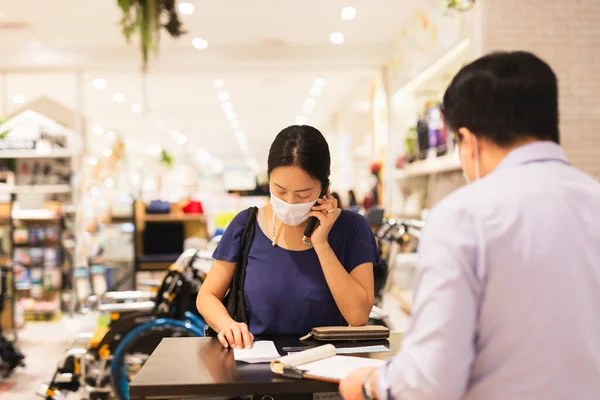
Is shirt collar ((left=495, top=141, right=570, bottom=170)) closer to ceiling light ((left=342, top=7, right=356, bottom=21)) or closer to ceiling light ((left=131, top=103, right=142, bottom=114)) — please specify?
ceiling light ((left=342, top=7, right=356, bottom=21))

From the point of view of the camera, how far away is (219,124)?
53.7ft

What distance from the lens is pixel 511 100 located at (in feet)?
3.87

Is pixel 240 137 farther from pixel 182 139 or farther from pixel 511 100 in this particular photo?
pixel 511 100

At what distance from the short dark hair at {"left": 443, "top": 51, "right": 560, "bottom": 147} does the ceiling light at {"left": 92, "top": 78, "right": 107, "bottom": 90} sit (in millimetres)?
9338

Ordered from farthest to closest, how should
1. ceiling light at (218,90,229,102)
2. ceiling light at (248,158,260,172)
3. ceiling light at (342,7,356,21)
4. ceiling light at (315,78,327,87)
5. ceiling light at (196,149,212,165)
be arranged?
ceiling light at (248,158,260,172) → ceiling light at (196,149,212,165) → ceiling light at (218,90,229,102) → ceiling light at (315,78,327,87) → ceiling light at (342,7,356,21)

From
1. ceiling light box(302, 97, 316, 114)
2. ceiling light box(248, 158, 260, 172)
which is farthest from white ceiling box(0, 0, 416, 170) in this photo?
ceiling light box(248, 158, 260, 172)

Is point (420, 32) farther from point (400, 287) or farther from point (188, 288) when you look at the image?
point (188, 288)

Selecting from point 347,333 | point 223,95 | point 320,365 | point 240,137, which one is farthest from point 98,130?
point 320,365

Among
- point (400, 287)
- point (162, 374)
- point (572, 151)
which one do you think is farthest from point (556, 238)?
point (400, 287)

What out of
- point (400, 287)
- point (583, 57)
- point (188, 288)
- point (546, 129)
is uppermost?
point (583, 57)

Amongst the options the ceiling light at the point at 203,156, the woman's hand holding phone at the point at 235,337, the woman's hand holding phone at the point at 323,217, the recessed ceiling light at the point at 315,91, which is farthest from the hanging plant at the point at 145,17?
the ceiling light at the point at 203,156

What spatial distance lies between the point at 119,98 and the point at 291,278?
34.1ft

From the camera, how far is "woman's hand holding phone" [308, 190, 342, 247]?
2020 millimetres

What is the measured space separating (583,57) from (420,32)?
2318mm
